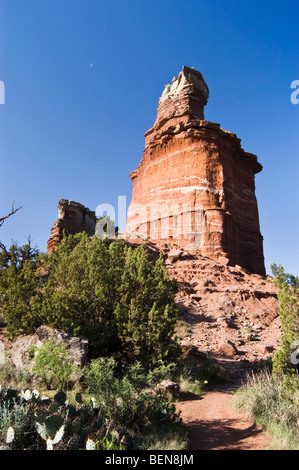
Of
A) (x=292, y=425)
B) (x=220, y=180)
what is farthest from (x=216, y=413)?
(x=220, y=180)

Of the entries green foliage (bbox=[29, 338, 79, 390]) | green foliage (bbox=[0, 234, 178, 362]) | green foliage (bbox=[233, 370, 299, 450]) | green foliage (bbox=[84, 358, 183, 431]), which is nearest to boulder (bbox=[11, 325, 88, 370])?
green foliage (bbox=[29, 338, 79, 390])

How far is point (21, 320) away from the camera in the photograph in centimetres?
912

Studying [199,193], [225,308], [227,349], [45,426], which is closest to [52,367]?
[45,426]

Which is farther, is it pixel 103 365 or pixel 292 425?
pixel 103 365

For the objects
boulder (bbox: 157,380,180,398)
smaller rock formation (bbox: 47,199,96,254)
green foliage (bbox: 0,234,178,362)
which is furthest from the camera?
smaller rock formation (bbox: 47,199,96,254)

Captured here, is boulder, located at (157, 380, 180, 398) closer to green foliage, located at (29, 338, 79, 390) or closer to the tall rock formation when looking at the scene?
green foliage, located at (29, 338, 79, 390)

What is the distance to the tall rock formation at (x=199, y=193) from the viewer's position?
2717cm

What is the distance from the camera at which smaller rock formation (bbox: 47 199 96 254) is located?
28548 millimetres

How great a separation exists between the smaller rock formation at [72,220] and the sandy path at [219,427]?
22.9m

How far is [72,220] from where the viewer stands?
30.7 meters

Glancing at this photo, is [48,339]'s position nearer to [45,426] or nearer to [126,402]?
[126,402]

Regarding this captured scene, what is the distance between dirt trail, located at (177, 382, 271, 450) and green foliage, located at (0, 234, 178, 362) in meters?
1.75
